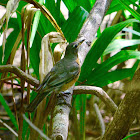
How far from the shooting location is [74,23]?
275 cm

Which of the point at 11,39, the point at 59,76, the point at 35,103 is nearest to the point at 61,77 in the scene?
the point at 59,76

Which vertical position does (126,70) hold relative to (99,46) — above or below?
below

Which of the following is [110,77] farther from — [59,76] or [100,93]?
[59,76]

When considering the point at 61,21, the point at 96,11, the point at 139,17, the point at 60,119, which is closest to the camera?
the point at 60,119

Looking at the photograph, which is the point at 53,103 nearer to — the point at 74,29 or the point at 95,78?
the point at 95,78

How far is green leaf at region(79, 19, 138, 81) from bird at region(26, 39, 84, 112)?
0.22 metres

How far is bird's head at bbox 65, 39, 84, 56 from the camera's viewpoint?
235 cm

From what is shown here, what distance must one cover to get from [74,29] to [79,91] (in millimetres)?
866

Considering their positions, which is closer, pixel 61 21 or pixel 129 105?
pixel 129 105

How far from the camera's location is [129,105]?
5.98ft

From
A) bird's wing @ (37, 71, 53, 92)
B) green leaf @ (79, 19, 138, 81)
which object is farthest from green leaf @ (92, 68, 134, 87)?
bird's wing @ (37, 71, 53, 92)

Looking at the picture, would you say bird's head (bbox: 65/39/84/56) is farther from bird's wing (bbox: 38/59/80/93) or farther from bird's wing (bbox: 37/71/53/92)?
bird's wing (bbox: 37/71/53/92)

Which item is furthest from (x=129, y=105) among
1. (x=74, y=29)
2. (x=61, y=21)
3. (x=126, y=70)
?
(x=61, y=21)

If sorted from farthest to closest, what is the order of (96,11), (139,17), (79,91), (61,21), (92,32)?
1. (61,21)
2. (96,11)
3. (92,32)
4. (79,91)
5. (139,17)
